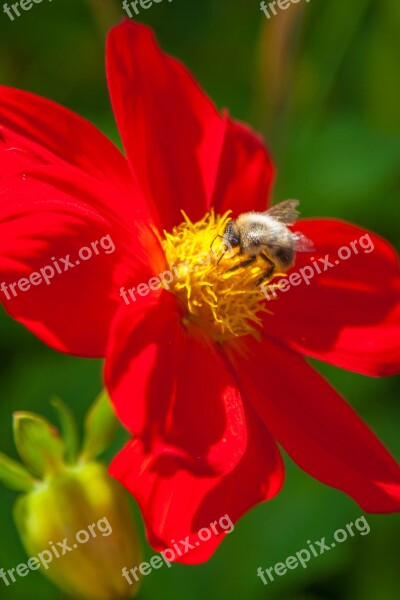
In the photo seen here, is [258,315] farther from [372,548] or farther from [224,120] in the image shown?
[372,548]

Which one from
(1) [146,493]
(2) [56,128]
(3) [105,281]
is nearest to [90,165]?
(2) [56,128]

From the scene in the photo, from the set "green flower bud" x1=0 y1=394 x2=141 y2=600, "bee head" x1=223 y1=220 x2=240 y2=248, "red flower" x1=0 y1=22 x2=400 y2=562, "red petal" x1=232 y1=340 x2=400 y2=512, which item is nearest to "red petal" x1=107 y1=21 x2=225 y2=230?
"red flower" x1=0 y1=22 x2=400 y2=562

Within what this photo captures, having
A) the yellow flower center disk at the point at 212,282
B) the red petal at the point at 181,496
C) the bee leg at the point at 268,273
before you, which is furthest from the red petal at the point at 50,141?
the red petal at the point at 181,496

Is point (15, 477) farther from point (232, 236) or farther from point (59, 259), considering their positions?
point (232, 236)

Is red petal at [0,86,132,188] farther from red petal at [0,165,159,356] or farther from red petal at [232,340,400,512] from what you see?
red petal at [232,340,400,512]

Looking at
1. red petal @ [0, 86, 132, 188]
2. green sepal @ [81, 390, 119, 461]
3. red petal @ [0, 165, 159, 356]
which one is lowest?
green sepal @ [81, 390, 119, 461]

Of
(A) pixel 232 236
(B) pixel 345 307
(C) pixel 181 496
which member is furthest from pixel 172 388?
(B) pixel 345 307

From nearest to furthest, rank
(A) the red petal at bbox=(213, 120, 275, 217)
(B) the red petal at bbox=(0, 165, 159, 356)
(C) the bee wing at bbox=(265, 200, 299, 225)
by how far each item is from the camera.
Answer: (B) the red petal at bbox=(0, 165, 159, 356)
(C) the bee wing at bbox=(265, 200, 299, 225)
(A) the red petal at bbox=(213, 120, 275, 217)
